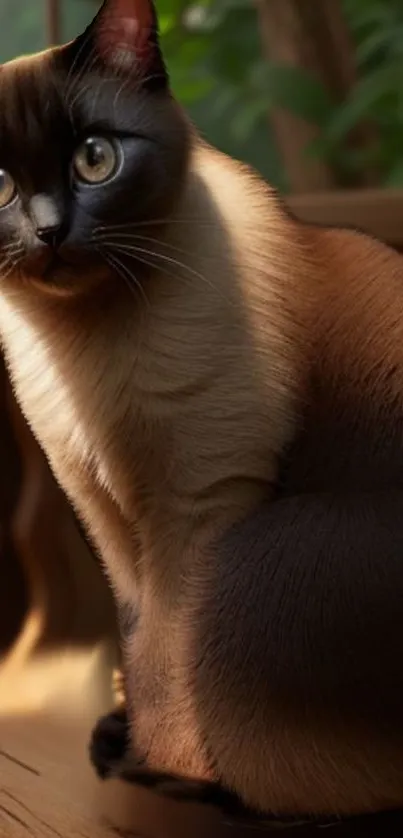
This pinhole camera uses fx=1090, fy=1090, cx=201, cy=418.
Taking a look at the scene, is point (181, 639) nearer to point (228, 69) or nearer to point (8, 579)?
point (8, 579)

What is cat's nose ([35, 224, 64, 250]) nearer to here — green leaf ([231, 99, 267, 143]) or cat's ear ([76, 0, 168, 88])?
cat's ear ([76, 0, 168, 88])

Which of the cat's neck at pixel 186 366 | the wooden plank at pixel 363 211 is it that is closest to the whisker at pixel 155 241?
the cat's neck at pixel 186 366

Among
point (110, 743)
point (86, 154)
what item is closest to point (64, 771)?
point (110, 743)

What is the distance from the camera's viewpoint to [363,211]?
77cm

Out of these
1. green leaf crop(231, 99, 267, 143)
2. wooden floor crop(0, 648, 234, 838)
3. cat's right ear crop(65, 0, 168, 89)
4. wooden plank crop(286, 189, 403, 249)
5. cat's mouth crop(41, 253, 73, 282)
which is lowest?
wooden floor crop(0, 648, 234, 838)

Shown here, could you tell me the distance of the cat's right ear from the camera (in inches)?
21.0

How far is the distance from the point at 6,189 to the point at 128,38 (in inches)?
3.8

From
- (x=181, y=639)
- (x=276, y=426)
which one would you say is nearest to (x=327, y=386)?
(x=276, y=426)

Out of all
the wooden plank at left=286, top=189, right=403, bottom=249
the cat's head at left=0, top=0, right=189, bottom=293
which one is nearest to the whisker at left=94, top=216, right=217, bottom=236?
the cat's head at left=0, top=0, right=189, bottom=293

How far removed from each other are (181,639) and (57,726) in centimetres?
21

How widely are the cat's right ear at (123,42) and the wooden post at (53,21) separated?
27cm

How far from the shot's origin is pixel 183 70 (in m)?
0.81

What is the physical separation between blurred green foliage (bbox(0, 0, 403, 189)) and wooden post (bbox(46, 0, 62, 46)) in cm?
2

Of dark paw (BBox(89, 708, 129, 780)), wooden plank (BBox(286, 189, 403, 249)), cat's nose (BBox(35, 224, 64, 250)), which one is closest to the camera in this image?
cat's nose (BBox(35, 224, 64, 250))
